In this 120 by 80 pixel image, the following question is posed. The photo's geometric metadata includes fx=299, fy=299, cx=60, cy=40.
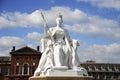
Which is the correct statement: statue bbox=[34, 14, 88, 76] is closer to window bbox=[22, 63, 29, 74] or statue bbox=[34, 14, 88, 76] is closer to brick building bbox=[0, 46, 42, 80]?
brick building bbox=[0, 46, 42, 80]

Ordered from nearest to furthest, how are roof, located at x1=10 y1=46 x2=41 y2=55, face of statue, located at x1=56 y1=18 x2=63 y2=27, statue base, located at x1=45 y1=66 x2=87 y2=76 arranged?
statue base, located at x1=45 y1=66 x2=87 y2=76 < face of statue, located at x1=56 y1=18 x2=63 y2=27 < roof, located at x1=10 y1=46 x2=41 y2=55

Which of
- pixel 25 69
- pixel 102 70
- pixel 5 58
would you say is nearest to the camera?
pixel 25 69

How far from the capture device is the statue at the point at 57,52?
38.8 ft

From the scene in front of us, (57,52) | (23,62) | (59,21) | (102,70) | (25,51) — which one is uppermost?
(25,51)

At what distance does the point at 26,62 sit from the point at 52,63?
51.4 m

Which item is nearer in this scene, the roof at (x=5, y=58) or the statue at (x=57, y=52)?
the statue at (x=57, y=52)

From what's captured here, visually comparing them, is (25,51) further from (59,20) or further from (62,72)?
(62,72)

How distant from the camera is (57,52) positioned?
11898mm

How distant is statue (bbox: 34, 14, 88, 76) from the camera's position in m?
11.8

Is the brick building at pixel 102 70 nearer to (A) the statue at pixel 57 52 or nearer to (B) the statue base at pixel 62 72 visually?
(A) the statue at pixel 57 52

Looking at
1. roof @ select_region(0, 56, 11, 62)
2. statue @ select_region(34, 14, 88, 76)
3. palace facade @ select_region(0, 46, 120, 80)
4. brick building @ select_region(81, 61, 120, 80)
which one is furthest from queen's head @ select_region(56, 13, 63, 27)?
brick building @ select_region(81, 61, 120, 80)

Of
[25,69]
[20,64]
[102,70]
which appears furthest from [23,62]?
[102,70]

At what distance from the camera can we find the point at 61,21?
507 inches

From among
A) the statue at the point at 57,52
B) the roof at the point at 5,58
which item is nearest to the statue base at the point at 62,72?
the statue at the point at 57,52
